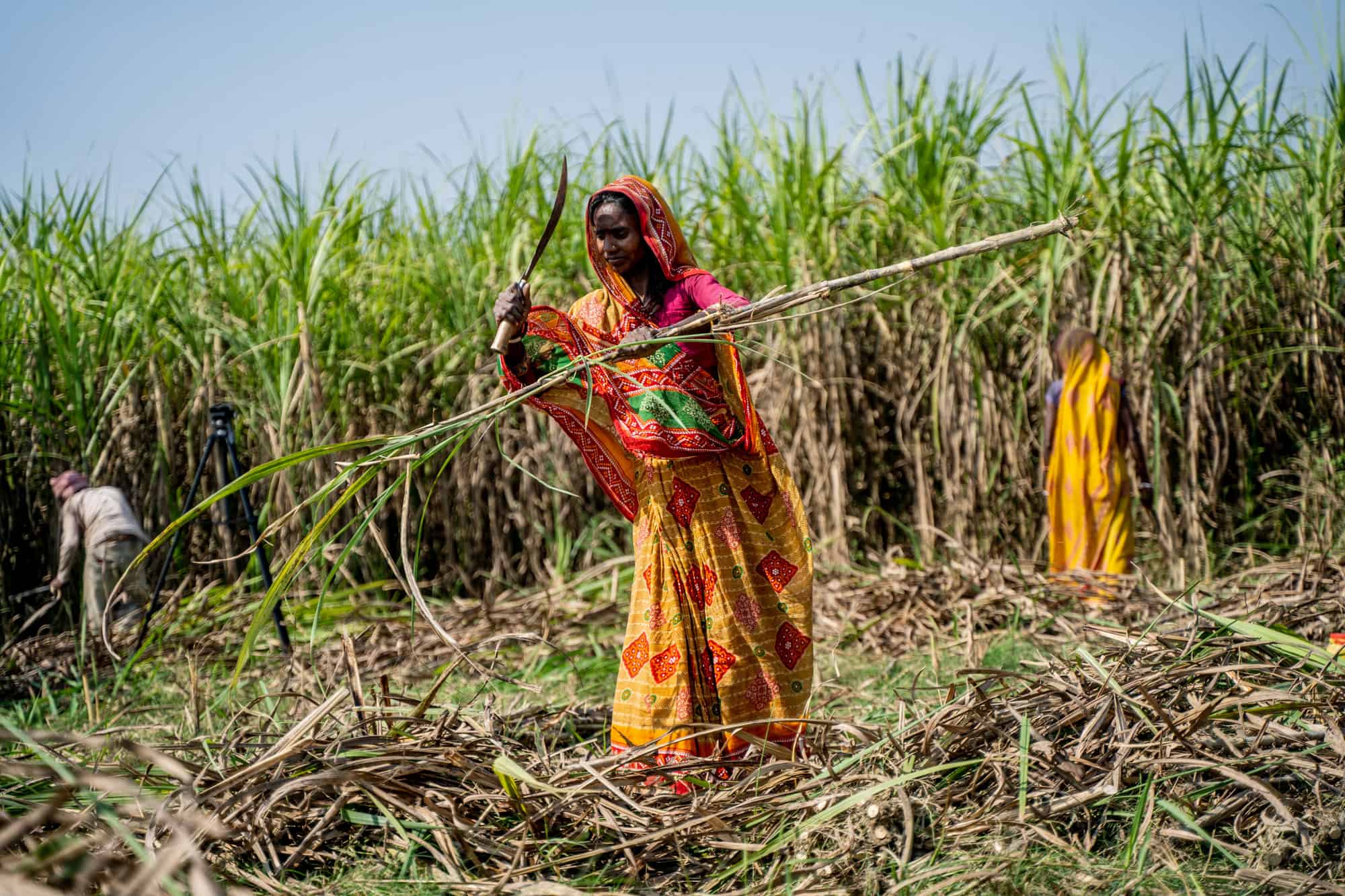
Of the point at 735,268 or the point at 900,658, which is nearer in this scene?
the point at 900,658

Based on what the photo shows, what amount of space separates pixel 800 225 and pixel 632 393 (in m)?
2.87

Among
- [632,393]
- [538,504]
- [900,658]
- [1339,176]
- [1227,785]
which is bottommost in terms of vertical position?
[900,658]

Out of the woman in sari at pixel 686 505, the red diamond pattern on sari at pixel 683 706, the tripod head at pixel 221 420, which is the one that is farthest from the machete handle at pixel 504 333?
the tripod head at pixel 221 420

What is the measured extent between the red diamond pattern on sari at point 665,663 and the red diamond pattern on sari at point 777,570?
330 mm

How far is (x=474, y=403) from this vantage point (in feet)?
18.9

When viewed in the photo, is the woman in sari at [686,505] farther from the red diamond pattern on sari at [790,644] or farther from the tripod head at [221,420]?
the tripod head at [221,420]

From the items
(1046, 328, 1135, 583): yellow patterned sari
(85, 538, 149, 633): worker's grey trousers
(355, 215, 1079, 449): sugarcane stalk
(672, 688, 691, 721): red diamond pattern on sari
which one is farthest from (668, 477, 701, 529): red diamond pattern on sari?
(85, 538, 149, 633): worker's grey trousers

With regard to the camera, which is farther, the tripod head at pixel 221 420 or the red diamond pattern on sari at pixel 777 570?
the tripod head at pixel 221 420

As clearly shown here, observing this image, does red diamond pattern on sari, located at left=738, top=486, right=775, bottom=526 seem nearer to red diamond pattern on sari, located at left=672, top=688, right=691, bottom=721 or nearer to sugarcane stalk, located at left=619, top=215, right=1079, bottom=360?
red diamond pattern on sari, located at left=672, top=688, right=691, bottom=721

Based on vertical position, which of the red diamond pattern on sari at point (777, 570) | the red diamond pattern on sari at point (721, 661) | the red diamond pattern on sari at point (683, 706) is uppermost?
the red diamond pattern on sari at point (777, 570)

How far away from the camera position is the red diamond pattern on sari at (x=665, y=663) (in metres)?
2.98

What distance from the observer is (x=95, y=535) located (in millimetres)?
5180

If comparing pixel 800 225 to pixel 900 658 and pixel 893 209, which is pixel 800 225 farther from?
pixel 900 658

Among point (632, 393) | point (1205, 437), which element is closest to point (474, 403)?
point (632, 393)
